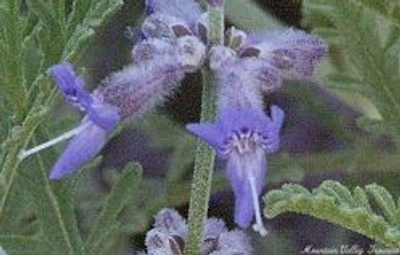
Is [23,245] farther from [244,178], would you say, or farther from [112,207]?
[244,178]

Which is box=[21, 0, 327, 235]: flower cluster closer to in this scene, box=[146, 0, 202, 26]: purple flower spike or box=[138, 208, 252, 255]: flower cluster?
box=[146, 0, 202, 26]: purple flower spike

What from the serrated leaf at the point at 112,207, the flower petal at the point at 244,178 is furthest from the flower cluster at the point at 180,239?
the flower petal at the point at 244,178

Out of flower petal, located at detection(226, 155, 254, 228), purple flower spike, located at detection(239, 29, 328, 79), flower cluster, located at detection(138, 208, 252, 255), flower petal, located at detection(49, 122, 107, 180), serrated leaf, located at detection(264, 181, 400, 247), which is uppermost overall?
purple flower spike, located at detection(239, 29, 328, 79)

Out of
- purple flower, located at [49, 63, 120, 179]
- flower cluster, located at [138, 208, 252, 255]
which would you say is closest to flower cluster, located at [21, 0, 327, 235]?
purple flower, located at [49, 63, 120, 179]

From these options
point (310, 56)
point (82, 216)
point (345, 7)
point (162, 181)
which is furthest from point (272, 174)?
point (310, 56)

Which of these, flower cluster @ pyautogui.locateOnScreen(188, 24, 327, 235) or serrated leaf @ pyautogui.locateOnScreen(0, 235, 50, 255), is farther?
serrated leaf @ pyautogui.locateOnScreen(0, 235, 50, 255)

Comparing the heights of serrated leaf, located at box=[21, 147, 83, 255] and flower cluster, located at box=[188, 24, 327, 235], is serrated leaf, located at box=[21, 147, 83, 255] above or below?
below

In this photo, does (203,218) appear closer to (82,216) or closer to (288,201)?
(288,201)
